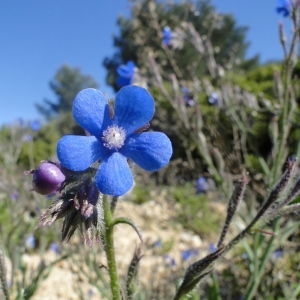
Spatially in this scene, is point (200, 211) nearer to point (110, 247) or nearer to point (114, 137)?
point (110, 247)

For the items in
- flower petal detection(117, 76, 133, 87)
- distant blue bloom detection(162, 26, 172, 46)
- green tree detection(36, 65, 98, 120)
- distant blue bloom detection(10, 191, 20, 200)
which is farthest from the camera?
green tree detection(36, 65, 98, 120)

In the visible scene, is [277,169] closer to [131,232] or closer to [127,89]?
[127,89]

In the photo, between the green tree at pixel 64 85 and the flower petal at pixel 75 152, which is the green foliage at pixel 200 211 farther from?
the green tree at pixel 64 85

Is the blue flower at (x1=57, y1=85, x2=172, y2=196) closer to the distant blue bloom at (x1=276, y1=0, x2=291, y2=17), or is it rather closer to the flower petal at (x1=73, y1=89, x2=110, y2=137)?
the flower petal at (x1=73, y1=89, x2=110, y2=137)

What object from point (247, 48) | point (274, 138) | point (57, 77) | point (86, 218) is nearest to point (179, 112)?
point (274, 138)

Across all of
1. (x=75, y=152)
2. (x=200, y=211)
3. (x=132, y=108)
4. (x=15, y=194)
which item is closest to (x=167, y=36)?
(x=15, y=194)

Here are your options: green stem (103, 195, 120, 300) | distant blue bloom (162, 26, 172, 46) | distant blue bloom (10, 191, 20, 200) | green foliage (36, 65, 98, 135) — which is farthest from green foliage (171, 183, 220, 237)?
green foliage (36, 65, 98, 135)
